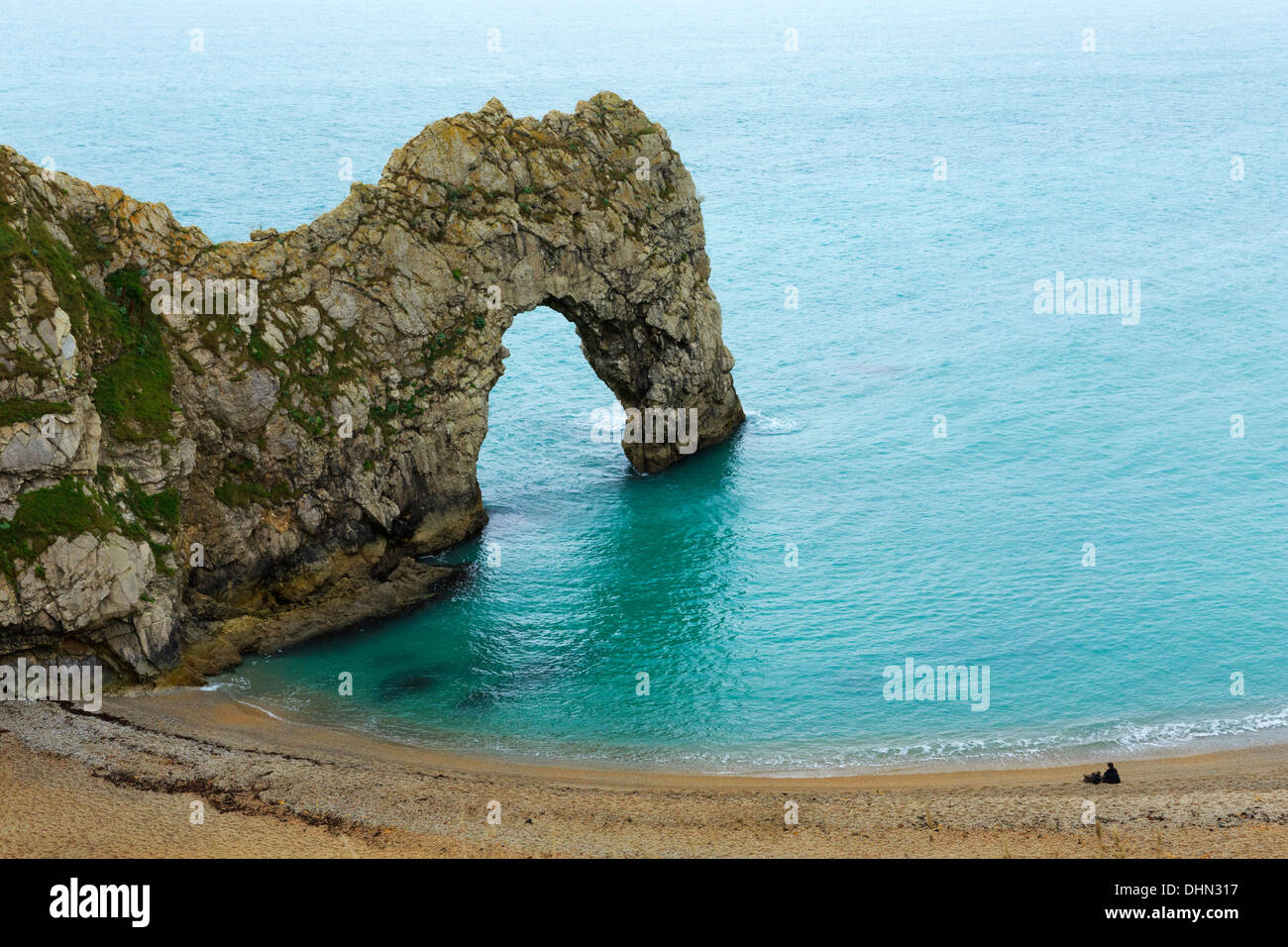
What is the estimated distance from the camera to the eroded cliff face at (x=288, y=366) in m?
39.6

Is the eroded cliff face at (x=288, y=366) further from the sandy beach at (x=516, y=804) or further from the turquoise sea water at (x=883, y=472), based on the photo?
the sandy beach at (x=516, y=804)

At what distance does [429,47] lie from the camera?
648ft

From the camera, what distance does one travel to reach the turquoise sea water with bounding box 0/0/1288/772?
43.8 m

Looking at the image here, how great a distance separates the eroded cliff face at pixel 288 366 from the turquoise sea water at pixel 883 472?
3431 mm

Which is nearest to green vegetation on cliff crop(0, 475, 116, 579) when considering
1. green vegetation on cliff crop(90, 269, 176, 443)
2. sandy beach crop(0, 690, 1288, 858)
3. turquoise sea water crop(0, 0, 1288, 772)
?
green vegetation on cliff crop(90, 269, 176, 443)

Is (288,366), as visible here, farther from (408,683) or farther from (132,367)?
(408,683)

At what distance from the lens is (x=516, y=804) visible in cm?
3609

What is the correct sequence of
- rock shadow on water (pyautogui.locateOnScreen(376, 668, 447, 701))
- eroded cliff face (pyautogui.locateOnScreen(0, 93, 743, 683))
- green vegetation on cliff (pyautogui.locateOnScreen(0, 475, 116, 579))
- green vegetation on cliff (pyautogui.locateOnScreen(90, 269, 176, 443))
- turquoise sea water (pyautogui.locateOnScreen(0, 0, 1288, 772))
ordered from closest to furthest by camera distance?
green vegetation on cliff (pyautogui.locateOnScreen(0, 475, 116, 579)) < eroded cliff face (pyautogui.locateOnScreen(0, 93, 743, 683)) < green vegetation on cliff (pyautogui.locateOnScreen(90, 269, 176, 443)) < turquoise sea water (pyautogui.locateOnScreen(0, 0, 1288, 772)) < rock shadow on water (pyautogui.locateOnScreen(376, 668, 447, 701))

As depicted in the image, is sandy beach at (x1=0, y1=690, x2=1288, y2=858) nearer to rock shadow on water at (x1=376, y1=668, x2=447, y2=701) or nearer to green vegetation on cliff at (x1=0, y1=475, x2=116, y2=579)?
rock shadow on water at (x1=376, y1=668, x2=447, y2=701)

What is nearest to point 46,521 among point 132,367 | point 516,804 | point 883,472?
point 132,367

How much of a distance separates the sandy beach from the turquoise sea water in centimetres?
214

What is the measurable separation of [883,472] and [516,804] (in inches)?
1288

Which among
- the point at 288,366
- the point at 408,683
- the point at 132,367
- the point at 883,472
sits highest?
the point at 132,367

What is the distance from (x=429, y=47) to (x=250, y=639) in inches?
6689
